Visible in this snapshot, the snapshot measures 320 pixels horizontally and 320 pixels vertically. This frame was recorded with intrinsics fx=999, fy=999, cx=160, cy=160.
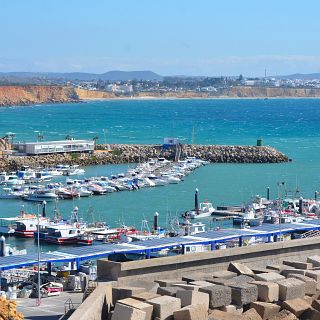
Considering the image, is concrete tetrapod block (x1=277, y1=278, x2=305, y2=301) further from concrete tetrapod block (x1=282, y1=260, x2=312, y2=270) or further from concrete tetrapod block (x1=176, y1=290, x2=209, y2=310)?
concrete tetrapod block (x1=176, y1=290, x2=209, y2=310)

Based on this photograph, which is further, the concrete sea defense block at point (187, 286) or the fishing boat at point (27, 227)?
the fishing boat at point (27, 227)

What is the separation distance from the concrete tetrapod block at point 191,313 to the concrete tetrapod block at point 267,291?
1336 mm

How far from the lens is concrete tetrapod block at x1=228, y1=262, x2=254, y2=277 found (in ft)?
47.3

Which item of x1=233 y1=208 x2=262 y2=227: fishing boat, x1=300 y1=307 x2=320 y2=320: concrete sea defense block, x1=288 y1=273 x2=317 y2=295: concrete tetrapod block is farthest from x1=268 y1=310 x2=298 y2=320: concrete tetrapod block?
x1=233 y1=208 x2=262 y2=227: fishing boat

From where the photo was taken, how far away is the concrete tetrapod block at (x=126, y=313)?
12.1 m

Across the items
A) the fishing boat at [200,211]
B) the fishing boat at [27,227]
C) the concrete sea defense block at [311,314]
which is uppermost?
the concrete sea defense block at [311,314]

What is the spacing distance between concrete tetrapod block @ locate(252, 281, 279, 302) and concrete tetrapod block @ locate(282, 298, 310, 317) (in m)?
0.17

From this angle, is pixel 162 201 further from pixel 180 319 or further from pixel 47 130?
pixel 47 130

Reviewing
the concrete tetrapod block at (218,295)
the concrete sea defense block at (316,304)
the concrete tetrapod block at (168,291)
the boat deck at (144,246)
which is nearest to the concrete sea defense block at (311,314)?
the concrete sea defense block at (316,304)

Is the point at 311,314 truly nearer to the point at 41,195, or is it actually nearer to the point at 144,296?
the point at 144,296

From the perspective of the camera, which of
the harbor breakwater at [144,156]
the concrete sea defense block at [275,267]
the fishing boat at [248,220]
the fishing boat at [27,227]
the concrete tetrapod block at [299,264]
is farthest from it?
the harbor breakwater at [144,156]

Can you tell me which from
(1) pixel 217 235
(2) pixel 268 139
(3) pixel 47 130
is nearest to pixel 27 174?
(1) pixel 217 235

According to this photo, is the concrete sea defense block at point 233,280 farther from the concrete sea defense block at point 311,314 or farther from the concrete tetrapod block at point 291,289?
the concrete sea defense block at point 311,314

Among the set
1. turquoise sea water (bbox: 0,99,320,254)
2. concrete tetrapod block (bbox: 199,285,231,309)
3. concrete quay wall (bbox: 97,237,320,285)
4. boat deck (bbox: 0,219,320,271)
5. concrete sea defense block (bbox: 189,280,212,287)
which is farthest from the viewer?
turquoise sea water (bbox: 0,99,320,254)
